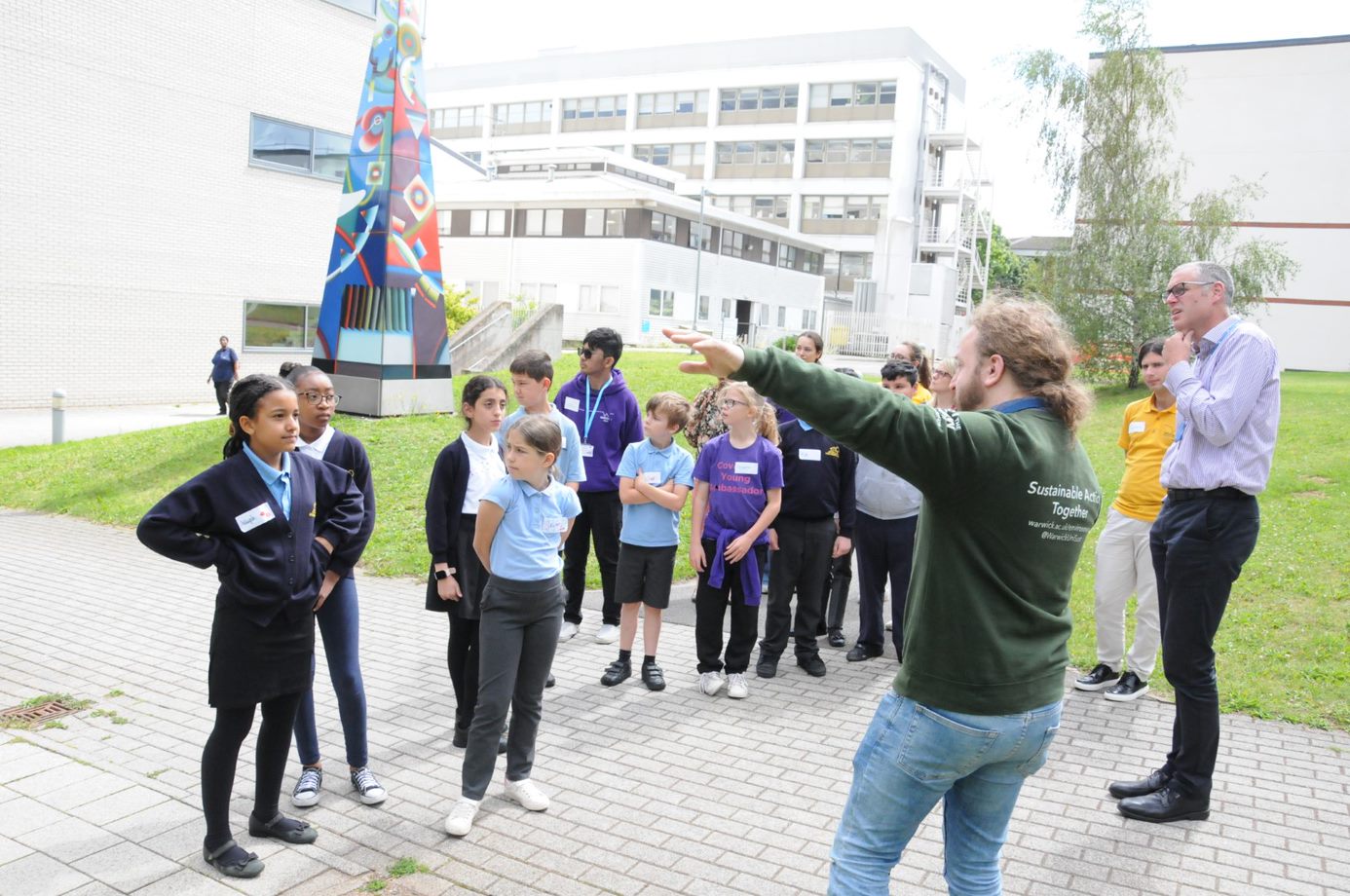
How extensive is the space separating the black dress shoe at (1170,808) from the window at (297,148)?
2539 centimetres

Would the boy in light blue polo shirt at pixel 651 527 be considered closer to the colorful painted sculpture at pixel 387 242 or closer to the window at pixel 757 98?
the colorful painted sculpture at pixel 387 242

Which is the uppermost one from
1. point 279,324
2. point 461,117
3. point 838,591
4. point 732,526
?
point 461,117

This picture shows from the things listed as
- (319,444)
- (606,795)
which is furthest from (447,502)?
(606,795)

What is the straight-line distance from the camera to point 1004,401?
2734 mm

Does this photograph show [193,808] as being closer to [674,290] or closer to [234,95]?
[234,95]

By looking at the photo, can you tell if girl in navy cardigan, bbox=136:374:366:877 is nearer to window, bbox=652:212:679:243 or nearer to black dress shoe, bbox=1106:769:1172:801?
black dress shoe, bbox=1106:769:1172:801

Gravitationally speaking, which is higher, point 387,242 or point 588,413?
point 387,242

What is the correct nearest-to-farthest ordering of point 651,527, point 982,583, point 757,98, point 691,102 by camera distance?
point 982,583 → point 651,527 → point 757,98 → point 691,102

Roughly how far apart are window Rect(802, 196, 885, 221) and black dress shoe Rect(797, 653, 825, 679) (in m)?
57.4

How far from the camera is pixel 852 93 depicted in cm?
6188

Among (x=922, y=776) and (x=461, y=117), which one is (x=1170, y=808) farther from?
(x=461, y=117)

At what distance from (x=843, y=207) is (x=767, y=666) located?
60.0 m

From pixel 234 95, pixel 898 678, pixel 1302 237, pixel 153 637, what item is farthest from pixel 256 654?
pixel 1302 237

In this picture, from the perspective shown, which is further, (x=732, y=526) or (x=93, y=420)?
(x=93, y=420)
